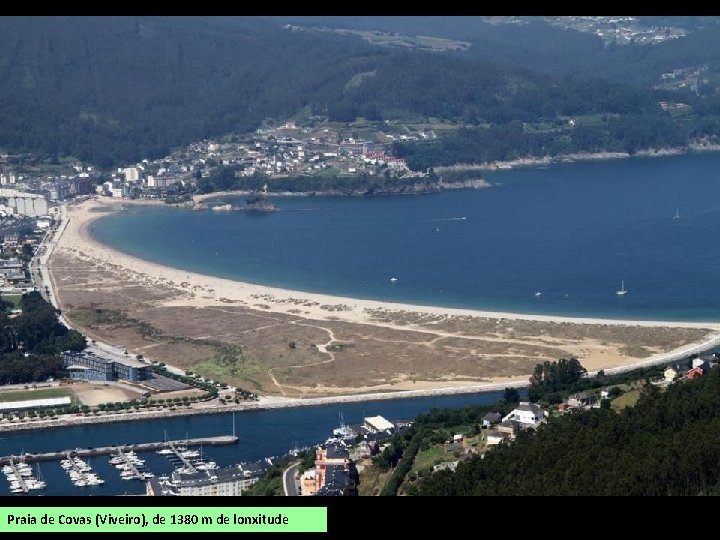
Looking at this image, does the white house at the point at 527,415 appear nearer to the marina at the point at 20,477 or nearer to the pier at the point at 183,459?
the pier at the point at 183,459

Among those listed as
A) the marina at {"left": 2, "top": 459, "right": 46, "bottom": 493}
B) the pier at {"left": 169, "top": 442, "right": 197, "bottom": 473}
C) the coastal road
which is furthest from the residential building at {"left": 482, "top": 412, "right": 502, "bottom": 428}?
the marina at {"left": 2, "top": 459, "right": 46, "bottom": 493}

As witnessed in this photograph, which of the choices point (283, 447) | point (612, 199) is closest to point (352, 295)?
point (283, 447)

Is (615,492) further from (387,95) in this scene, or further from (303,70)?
(303,70)

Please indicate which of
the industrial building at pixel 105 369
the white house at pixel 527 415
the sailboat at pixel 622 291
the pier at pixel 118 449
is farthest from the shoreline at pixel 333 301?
the white house at pixel 527 415

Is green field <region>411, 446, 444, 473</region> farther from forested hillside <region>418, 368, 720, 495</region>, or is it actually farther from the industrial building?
the industrial building

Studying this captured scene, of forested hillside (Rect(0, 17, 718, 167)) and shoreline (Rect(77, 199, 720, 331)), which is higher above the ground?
forested hillside (Rect(0, 17, 718, 167))

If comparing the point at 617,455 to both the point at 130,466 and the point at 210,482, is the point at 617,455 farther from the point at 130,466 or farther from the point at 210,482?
the point at 130,466
